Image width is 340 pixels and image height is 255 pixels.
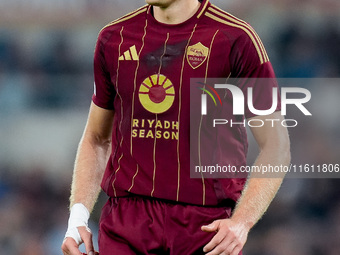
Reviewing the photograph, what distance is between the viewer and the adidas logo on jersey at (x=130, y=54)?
109 inches

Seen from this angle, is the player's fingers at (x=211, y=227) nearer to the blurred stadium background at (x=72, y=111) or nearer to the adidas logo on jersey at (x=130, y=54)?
the adidas logo on jersey at (x=130, y=54)

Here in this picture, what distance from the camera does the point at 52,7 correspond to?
696cm

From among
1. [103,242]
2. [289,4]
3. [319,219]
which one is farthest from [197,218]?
[289,4]

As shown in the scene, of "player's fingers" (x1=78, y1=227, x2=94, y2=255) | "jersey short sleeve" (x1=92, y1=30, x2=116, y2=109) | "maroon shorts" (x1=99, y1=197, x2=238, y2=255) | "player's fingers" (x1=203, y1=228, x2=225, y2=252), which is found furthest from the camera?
"jersey short sleeve" (x1=92, y1=30, x2=116, y2=109)

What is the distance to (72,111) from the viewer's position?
21.7ft

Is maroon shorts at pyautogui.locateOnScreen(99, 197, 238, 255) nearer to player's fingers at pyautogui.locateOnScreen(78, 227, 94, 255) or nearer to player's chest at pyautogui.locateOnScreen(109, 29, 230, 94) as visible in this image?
player's fingers at pyautogui.locateOnScreen(78, 227, 94, 255)

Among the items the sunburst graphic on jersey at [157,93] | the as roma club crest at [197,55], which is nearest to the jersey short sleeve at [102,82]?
the sunburst graphic on jersey at [157,93]

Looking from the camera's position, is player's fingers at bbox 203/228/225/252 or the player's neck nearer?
player's fingers at bbox 203/228/225/252

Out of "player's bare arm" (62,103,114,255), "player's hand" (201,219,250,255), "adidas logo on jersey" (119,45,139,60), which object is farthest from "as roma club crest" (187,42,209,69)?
"player's hand" (201,219,250,255)

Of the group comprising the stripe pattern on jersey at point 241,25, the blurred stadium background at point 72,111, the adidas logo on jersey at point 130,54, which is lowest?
the blurred stadium background at point 72,111

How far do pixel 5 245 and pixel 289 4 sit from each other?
3.42 m

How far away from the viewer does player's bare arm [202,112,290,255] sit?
7.90 ft

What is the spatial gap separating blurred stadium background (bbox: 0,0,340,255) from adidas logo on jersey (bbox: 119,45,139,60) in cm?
346

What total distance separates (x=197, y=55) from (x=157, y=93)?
0.69 ft
